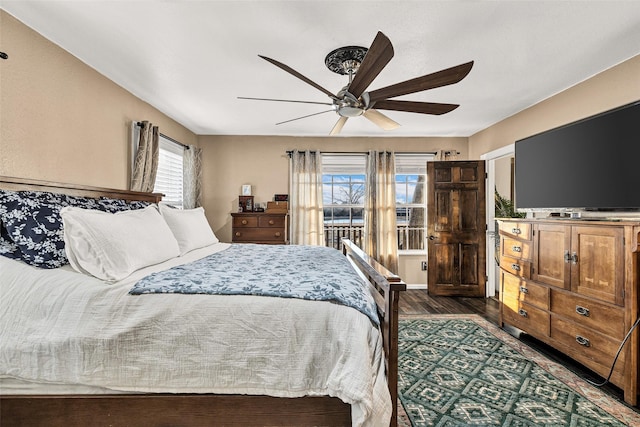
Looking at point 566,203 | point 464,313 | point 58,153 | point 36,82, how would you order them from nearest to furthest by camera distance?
point 36,82 < point 58,153 < point 566,203 < point 464,313

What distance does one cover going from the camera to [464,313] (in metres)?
3.69

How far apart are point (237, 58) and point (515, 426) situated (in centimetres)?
308

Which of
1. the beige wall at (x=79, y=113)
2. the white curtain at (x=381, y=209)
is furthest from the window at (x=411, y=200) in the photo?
the beige wall at (x=79, y=113)

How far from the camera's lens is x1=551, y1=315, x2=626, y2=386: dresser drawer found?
2.04 m

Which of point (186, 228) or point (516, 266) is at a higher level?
point (186, 228)

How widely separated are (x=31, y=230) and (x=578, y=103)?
434 centimetres

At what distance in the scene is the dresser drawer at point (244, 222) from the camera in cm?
442

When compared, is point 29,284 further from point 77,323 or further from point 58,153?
point 58,153

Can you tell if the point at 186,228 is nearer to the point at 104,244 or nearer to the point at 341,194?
the point at 104,244

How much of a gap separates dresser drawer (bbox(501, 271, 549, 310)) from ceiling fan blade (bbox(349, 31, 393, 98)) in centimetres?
233

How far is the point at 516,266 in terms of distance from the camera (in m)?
3.00

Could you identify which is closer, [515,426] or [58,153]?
[515,426]

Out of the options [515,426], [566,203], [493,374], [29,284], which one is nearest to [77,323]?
[29,284]

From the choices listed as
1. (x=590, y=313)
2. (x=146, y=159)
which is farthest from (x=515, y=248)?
(x=146, y=159)
